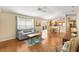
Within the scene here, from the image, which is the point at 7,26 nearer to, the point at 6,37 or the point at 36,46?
the point at 6,37

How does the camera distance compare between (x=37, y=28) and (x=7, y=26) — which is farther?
(x=37, y=28)

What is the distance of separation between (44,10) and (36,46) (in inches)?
23.4

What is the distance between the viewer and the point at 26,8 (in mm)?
1523

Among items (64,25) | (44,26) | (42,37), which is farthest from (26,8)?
(64,25)

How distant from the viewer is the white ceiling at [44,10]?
150 cm

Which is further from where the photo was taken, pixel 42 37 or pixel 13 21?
pixel 42 37

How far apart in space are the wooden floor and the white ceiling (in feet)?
1.17

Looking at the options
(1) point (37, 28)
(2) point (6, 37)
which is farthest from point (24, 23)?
(2) point (6, 37)

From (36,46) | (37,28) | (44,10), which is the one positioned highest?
(44,10)

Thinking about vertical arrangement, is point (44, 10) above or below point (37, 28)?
above

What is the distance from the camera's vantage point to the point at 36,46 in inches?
61.8

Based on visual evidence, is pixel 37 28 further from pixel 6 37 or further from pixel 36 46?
pixel 6 37

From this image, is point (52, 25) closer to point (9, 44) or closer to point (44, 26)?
point (44, 26)

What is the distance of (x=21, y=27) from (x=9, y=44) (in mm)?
325
